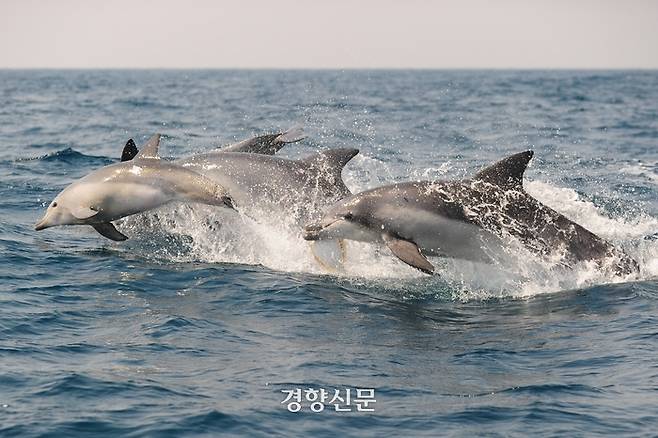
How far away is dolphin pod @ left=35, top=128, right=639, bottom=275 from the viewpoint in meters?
11.6

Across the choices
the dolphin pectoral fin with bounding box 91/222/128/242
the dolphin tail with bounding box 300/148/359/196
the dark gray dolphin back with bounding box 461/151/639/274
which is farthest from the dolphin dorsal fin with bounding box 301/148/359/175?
the dolphin pectoral fin with bounding box 91/222/128/242

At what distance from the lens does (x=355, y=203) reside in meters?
11.8

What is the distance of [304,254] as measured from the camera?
13.0m

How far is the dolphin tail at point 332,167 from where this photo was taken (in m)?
13.1

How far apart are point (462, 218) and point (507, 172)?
2.49 feet

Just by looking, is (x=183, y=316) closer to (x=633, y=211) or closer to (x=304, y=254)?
(x=304, y=254)

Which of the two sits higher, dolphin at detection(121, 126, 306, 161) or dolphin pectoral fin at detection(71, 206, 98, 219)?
dolphin at detection(121, 126, 306, 161)

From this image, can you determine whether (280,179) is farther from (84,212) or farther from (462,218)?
(462,218)

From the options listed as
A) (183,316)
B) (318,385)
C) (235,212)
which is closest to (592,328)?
(318,385)

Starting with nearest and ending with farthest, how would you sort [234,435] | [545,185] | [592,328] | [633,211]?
[234,435] < [592,328] < [633,211] < [545,185]

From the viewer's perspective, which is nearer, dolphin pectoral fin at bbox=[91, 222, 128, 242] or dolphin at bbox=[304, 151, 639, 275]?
dolphin at bbox=[304, 151, 639, 275]

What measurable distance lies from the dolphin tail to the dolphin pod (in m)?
0.01

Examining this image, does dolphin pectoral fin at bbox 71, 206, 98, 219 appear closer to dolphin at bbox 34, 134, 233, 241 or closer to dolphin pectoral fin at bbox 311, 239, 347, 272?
dolphin at bbox 34, 134, 233, 241

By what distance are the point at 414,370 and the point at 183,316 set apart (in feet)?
9.29
